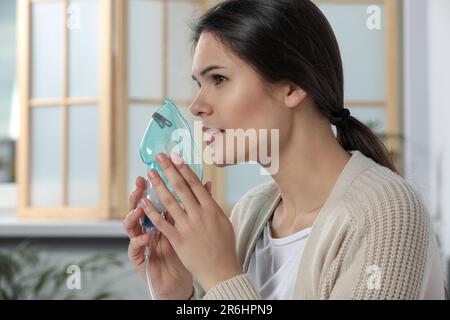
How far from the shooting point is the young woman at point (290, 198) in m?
0.50

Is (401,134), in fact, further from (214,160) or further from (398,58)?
(214,160)

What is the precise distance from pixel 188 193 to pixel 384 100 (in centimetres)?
120

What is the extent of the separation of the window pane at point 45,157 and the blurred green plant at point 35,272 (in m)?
0.14

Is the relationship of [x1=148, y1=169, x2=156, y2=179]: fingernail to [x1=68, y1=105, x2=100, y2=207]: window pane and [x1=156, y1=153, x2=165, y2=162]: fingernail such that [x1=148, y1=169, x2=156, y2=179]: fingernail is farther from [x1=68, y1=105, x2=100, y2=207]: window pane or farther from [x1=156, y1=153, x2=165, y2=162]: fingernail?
[x1=68, y1=105, x2=100, y2=207]: window pane

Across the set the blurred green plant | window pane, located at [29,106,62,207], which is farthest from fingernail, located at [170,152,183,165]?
window pane, located at [29,106,62,207]

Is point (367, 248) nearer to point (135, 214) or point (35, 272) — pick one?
point (135, 214)

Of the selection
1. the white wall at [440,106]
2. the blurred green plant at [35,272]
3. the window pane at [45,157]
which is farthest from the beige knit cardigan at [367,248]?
the window pane at [45,157]

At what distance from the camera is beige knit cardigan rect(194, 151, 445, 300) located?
0.50 meters

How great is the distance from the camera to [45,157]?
186 centimetres

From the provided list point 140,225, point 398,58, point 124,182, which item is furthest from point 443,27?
point 140,225

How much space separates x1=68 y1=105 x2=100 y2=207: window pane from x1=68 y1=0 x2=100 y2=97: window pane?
0.05 meters

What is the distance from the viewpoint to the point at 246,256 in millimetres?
668

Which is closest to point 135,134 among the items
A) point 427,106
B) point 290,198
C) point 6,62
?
point 6,62

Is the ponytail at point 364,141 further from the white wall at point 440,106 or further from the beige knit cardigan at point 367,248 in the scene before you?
the white wall at point 440,106
